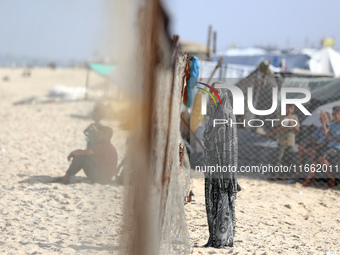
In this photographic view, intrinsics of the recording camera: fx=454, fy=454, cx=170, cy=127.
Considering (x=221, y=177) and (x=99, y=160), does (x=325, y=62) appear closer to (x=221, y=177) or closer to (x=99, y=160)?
(x=99, y=160)

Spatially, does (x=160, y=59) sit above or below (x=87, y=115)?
below

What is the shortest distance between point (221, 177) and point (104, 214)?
1.58m

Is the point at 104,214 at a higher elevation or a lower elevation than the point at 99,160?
lower

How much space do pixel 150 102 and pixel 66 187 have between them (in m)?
3.56

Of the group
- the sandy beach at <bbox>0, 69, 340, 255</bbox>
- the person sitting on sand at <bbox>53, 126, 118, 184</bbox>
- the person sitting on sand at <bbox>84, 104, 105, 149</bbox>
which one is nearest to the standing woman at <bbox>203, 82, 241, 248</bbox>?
the sandy beach at <bbox>0, 69, 340, 255</bbox>

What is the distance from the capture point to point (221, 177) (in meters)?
4.04

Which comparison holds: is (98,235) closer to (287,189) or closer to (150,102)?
(150,102)

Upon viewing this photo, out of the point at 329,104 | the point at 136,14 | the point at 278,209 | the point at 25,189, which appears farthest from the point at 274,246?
the point at 329,104

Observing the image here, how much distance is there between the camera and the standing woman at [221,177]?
13.3 ft

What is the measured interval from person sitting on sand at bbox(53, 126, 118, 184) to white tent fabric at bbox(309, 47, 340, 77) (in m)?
9.43

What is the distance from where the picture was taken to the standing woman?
4047 mm

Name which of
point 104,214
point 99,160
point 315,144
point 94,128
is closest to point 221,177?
point 104,214

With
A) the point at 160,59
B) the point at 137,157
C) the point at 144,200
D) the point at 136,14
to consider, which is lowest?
the point at 144,200

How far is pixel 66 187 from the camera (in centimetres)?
624
